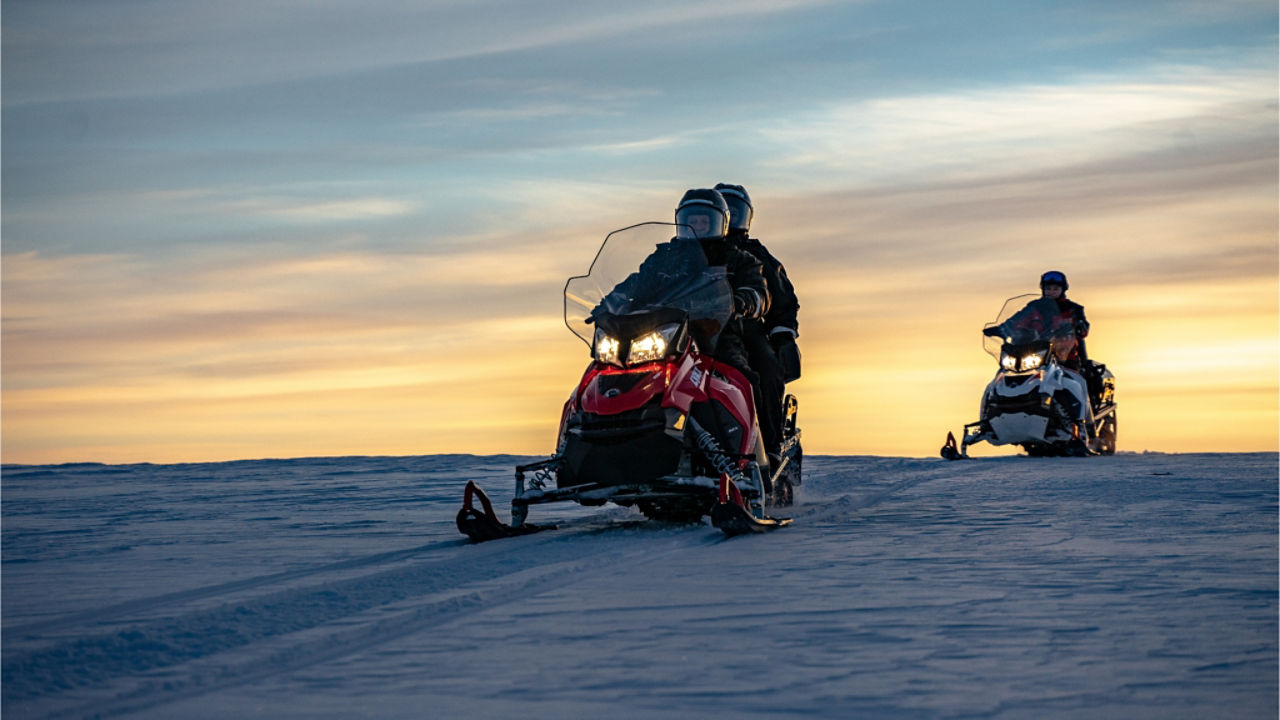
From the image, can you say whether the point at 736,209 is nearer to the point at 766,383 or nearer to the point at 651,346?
the point at 766,383

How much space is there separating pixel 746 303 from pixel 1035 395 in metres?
10.7

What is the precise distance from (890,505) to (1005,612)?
494cm

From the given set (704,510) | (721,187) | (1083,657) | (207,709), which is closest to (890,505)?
(704,510)

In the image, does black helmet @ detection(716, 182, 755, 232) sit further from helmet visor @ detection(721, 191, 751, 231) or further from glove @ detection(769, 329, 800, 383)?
glove @ detection(769, 329, 800, 383)

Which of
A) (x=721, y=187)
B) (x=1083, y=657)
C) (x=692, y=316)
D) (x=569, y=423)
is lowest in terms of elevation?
(x=1083, y=657)

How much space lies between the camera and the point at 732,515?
6.93 m

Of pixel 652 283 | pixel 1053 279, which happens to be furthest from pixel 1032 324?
pixel 652 283

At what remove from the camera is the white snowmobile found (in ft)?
58.4

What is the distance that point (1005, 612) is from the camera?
4277 mm

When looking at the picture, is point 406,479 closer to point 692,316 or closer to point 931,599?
point 692,316

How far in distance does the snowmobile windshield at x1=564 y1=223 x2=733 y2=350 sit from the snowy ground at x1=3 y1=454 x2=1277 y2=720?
138 cm

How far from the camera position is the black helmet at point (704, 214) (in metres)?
Answer: 8.71

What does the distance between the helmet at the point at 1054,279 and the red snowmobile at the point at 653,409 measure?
39.4 ft

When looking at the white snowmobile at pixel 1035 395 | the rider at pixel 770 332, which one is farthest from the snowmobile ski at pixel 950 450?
the rider at pixel 770 332
